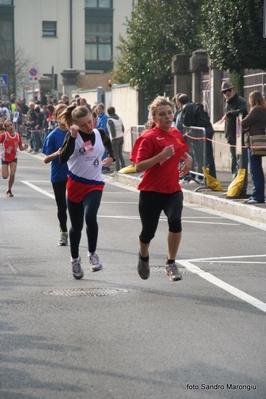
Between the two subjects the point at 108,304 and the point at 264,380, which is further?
the point at 108,304

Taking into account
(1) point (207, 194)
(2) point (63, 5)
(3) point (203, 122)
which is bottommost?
(1) point (207, 194)

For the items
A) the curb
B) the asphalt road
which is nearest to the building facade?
the curb

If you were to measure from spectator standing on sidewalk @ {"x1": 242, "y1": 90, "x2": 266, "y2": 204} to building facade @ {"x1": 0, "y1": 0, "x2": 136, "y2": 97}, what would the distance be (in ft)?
169

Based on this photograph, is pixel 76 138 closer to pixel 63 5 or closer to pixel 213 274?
pixel 213 274

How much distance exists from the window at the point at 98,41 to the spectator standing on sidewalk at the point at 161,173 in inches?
2444

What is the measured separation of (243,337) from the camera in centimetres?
693

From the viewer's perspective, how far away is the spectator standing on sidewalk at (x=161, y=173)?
884 cm

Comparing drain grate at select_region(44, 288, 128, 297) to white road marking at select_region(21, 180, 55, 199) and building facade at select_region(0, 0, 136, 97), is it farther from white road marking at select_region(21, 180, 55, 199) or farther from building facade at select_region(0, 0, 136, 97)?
building facade at select_region(0, 0, 136, 97)

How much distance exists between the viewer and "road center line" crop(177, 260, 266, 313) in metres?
8.20

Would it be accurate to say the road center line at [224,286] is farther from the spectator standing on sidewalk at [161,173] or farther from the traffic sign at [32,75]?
the traffic sign at [32,75]

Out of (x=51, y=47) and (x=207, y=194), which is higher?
(x=51, y=47)

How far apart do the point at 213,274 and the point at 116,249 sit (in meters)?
2.16

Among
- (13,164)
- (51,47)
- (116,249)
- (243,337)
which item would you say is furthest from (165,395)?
(51,47)

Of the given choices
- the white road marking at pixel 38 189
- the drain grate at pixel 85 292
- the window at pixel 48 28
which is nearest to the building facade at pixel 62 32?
the window at pixel 48 28
